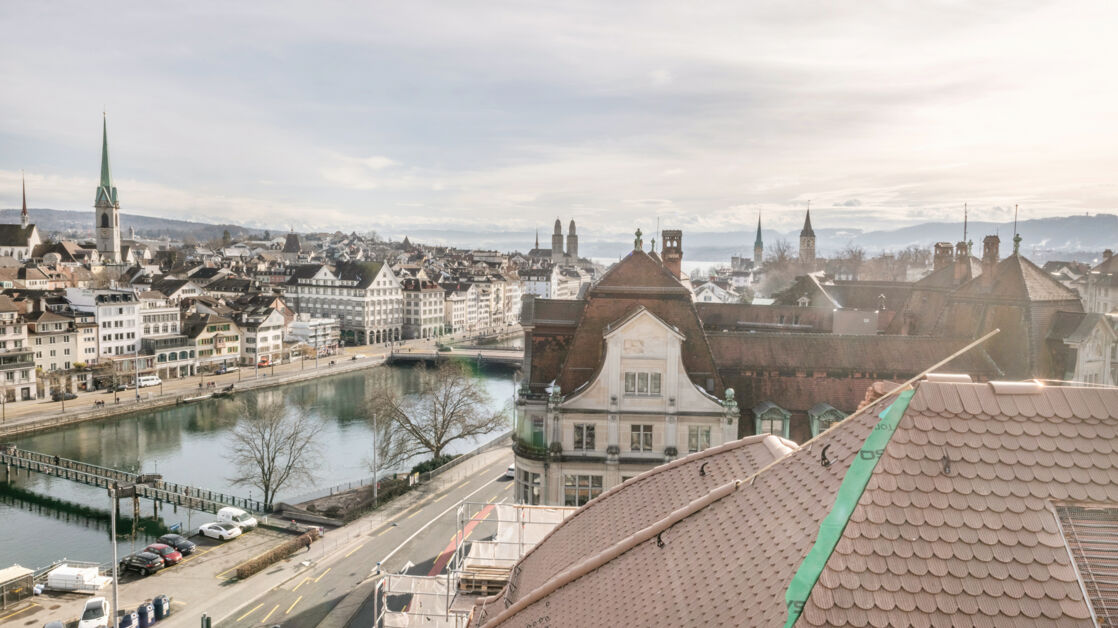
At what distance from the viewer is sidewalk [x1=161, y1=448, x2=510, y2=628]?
25.6 meters

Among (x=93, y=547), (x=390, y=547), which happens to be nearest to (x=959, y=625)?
(x=390, y=547)

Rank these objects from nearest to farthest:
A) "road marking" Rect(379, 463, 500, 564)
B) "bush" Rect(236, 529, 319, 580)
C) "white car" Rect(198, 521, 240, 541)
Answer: "bush" Rect(236, 529, 319, 580) → "road marking" Rect(379, 463, 500, 564) → "white car" Rect(198, 521, 240, 541)

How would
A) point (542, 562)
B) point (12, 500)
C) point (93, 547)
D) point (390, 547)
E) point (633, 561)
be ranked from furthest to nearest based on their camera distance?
point (12, 500)
point (93, 547)
point (390, 547)
point (542, 562)
point (633, 561)

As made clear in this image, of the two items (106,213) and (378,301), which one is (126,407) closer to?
(378,301)

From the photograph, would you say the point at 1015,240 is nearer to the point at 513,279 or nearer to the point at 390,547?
the point at 390,547

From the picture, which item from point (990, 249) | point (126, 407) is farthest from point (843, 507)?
point (126, 407)

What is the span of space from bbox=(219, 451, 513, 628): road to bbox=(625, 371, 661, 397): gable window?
10.2 meters

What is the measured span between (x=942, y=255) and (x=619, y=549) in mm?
43730

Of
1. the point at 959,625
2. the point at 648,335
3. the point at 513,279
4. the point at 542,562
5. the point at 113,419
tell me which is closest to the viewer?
the point at 959,625

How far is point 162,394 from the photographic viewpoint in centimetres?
7069

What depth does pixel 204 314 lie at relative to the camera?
288ft

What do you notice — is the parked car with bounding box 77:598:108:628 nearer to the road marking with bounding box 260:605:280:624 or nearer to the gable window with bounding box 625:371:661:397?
the road marking with bounding box 260:605:280:624

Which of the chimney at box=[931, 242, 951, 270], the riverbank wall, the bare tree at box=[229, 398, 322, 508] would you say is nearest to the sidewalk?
the bare tree at box=[229, 398, 322, 508]

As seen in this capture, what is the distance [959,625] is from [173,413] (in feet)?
239
